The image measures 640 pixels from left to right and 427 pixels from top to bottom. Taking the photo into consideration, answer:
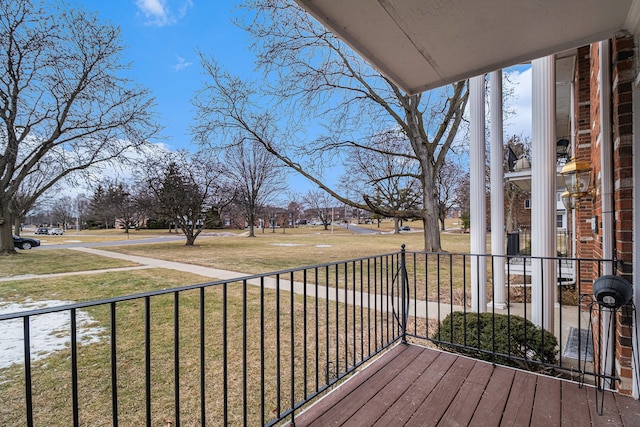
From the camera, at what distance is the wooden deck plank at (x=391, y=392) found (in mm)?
1813

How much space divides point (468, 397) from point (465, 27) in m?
2.30

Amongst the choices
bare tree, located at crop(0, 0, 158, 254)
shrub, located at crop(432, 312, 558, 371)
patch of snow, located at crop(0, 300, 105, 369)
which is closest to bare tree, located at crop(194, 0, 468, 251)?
bare tree, located at crop(0, 0, 158, 254)

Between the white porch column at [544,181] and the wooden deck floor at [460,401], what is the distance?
1360 millimetres

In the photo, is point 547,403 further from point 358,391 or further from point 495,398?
point 358,391

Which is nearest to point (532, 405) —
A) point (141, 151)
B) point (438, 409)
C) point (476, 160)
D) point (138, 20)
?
point (438, 409)

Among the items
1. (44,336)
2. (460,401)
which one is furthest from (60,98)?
(460,401)

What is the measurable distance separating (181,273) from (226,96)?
5223 millimetres

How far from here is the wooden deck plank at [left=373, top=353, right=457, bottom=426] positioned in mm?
1798

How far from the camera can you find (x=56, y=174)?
14086 mm

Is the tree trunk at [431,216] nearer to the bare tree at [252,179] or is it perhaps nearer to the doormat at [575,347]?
the doormat at [575,347]

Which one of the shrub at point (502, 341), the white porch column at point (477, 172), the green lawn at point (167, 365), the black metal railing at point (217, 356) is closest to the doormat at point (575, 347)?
the black metal railing at point (217, 356)

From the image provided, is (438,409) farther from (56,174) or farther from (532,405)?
(56,174)

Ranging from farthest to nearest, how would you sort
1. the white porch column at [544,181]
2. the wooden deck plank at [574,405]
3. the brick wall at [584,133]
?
the brick wall at [584,133], the white porch column at [544,181], the wooden deck plank at [574,405]

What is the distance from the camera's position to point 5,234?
43.6 feet
